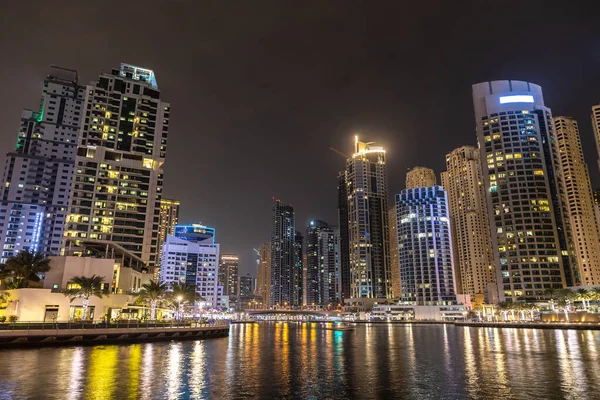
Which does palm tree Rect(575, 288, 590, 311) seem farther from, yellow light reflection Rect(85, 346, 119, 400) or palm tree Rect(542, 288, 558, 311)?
yellow light reflection Rect(85, 346, 119, 400)

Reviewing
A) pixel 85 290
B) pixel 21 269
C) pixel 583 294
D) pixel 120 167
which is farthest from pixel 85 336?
pixel 583 294

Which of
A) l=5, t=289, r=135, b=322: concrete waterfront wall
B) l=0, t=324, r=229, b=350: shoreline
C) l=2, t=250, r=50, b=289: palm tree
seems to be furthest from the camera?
l=2, t=250, r=50, b=289: palm tree

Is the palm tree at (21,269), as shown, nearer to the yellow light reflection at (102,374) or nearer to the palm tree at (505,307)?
the yellow light reflection at (102,374)

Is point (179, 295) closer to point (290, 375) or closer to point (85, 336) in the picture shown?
point (85, 336)

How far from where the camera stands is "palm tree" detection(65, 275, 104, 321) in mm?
91562

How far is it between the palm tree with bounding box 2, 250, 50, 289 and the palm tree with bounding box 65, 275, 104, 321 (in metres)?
12.3

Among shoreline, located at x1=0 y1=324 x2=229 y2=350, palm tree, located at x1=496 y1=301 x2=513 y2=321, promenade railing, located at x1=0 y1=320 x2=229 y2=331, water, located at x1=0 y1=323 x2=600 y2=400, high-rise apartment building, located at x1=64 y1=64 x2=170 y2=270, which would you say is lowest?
water, located at x1=0 y1=323 x2=600 y2=400

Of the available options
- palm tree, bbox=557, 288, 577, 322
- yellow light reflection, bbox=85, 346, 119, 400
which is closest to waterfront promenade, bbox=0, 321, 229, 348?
yellow light reflection, bbox=85, 346, 119, 400

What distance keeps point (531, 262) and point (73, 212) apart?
672 ft

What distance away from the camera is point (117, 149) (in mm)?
174250

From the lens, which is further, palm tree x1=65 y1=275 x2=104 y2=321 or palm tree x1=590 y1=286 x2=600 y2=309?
palm tree x1=590 y1=286 x2=600 y2=309

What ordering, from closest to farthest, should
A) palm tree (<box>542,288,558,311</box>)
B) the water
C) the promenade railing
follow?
1. the water
2. the promenade railing
3. palm tree (<box>542,288,558,311</box>)

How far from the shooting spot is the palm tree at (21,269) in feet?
321

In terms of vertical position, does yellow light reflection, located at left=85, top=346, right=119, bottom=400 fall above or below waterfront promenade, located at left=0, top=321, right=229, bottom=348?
below
